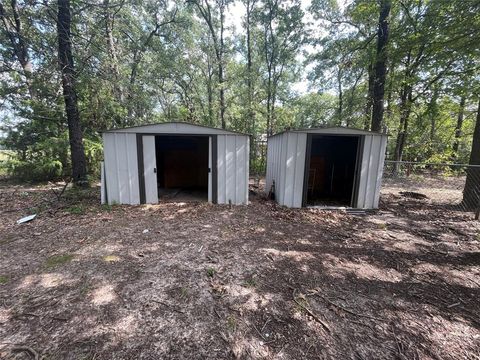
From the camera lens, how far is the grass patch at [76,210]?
5062mm

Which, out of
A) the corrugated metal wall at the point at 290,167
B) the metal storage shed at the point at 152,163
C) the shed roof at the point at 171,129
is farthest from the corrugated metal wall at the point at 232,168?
the corrugated metal wall at the point at 290,167

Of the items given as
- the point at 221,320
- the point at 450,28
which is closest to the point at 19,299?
the point at 221,320

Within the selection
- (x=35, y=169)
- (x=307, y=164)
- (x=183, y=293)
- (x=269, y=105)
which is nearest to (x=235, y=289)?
(x=183, y=293)

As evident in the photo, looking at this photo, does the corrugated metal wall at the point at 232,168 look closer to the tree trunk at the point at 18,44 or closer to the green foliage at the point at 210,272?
the green foliage at the point at 210,272

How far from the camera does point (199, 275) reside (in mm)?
2828

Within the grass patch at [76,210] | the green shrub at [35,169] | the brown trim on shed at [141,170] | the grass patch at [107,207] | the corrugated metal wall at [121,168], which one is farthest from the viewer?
the green shrub at [35,169]

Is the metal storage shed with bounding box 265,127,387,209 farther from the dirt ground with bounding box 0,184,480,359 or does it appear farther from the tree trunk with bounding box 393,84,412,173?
the tree trunk with bounding box 393,84,412,173

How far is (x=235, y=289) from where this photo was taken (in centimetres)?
257

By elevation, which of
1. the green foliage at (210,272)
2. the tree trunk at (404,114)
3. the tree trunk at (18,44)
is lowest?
the green foliage at (210,272)

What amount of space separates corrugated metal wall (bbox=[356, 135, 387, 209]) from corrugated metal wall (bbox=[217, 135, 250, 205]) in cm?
306

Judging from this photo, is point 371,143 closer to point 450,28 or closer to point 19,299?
point 450,28

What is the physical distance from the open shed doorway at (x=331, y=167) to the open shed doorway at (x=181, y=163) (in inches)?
155

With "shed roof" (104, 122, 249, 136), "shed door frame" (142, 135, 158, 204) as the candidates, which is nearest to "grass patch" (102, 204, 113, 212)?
"shed door frame" (142, 135, 158, 204)

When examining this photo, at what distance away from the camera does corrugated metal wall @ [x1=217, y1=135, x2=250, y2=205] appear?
589 cm
